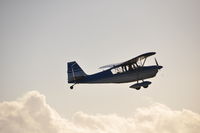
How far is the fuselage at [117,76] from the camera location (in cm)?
3177

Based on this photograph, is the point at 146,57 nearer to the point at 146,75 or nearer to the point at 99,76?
the point at 146,75

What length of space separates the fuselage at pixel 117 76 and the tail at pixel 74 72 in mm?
536

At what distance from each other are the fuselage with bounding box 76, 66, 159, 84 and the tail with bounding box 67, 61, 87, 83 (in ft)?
1.76

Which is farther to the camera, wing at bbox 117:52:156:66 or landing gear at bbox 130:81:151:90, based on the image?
landing gear at bbox 130:81:151:90

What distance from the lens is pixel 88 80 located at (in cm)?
3225

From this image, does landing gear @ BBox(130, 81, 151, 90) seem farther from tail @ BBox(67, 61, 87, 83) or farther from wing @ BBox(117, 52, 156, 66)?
tail @ BBox(67, 61, 87, 83)

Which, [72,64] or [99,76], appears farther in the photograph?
[72,64]

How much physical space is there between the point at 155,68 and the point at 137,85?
306 centimetres

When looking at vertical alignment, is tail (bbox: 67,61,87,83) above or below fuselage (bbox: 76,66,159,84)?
above

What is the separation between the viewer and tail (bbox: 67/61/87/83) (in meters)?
32.6

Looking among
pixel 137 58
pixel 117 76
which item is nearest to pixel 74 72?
pixel 117 76

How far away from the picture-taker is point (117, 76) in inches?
1250

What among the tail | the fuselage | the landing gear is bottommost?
the landing gear

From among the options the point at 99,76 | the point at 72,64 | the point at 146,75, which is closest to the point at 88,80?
the point at 99,76
